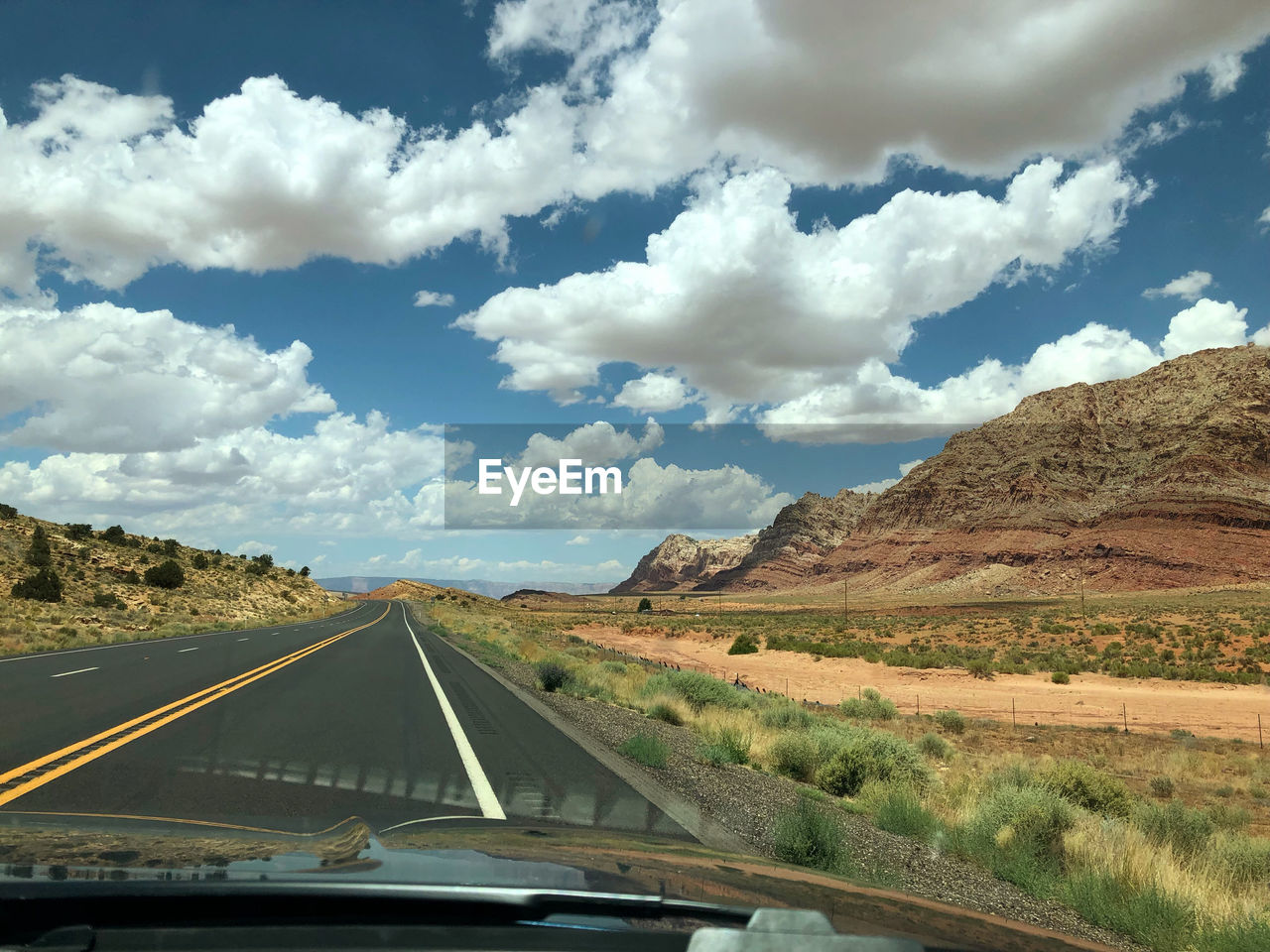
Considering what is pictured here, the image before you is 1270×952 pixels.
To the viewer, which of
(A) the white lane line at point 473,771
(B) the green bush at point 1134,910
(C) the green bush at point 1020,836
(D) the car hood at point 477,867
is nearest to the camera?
(D) the car hood at point 477,867

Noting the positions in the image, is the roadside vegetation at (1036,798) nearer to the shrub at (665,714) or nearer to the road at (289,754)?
the shrub at (665,714)

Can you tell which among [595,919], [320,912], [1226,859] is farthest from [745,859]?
[1226,859]

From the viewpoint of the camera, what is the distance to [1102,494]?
13088 cm

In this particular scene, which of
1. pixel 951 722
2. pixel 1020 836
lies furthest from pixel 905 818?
pixel 951 722

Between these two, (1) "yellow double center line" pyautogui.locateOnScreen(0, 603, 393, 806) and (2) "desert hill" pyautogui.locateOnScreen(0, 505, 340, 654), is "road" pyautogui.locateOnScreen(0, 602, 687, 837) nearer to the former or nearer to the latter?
(1) "yellow double center line" pyautogui.locateOnScreen(0, 603, 393, 806)

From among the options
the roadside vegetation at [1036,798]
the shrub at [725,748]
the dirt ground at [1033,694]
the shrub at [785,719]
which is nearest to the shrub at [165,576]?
Result: the dirt ground at [1033,694]

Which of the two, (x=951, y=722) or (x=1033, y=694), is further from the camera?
(x=1033, y=694)

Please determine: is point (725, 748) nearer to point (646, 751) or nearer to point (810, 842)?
point (646, 751)

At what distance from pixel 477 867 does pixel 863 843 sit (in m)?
4.38

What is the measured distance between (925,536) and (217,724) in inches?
6026

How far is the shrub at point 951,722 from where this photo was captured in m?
22.0

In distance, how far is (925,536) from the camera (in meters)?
152

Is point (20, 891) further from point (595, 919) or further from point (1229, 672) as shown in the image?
point (1229, 672)

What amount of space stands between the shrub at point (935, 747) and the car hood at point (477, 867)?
1482 centimetres
